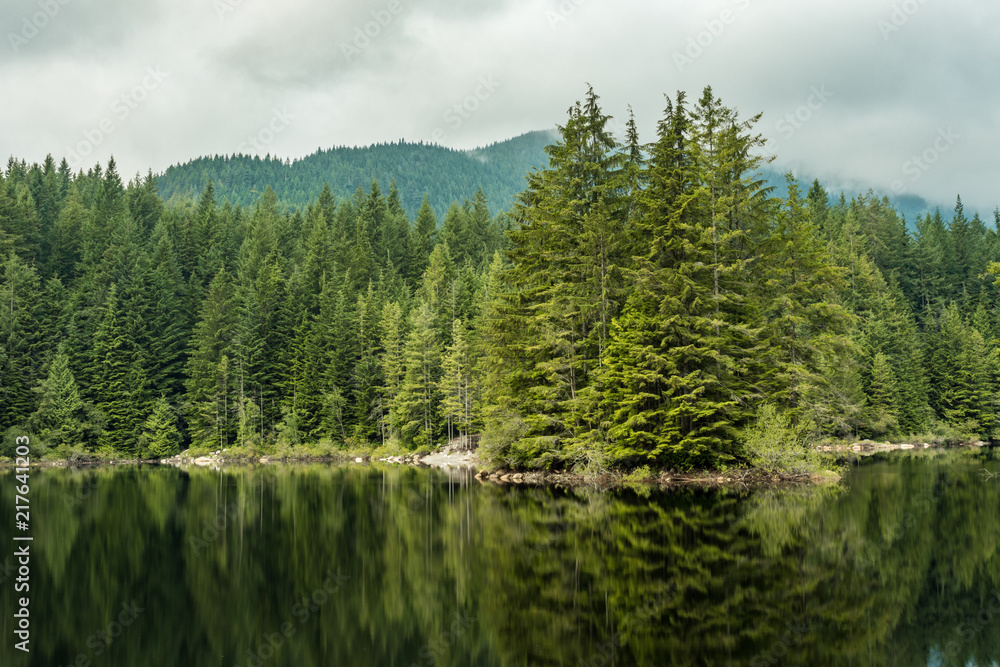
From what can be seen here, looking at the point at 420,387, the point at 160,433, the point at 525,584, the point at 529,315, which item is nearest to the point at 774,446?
the point at 529,315

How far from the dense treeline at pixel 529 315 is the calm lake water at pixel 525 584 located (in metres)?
9.69

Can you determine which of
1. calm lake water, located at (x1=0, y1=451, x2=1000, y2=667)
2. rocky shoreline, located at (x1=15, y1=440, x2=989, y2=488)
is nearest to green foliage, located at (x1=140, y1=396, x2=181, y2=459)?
rocky shoreline, located at (x1=15, y1=440, x2=989, y2=488)

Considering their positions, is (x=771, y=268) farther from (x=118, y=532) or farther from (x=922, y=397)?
(x=922, y=397)

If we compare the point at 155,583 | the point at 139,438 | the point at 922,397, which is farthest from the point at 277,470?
the point at 922,397

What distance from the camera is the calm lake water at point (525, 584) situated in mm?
9367

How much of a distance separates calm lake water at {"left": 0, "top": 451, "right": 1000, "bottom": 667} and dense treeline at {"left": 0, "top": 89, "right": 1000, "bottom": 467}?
9690mm

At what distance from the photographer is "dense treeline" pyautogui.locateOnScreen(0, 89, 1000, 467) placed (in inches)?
Result: 1289

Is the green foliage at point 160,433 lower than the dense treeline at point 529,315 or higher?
lower

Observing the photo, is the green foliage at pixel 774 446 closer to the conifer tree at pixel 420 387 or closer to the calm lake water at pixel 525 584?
the calm lake water at pixel 525 584

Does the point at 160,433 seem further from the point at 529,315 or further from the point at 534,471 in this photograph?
the point at 529,315

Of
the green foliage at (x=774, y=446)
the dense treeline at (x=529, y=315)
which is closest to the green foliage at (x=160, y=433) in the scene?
the dense treeline at (x=529, y=315)

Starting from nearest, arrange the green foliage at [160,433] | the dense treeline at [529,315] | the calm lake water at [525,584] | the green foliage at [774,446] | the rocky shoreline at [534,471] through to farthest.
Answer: the calm lake water at [525,584], the green foliage at [774,446], the rocky shoreline at [534,471], the dense treeline at [529,315], the green foliage at [160,433]

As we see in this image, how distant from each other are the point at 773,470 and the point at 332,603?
24.6 metres

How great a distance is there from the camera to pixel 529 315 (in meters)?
37.0
